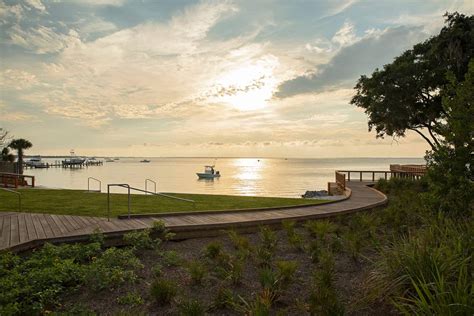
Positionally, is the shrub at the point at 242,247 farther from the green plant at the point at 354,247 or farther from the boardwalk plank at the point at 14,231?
the boardwalk plank at the point at 14,231

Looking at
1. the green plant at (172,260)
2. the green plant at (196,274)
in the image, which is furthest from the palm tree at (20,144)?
the green plant at (196,274)

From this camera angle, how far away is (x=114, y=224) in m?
7.33

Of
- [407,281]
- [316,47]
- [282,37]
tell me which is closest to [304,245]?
[407,281]

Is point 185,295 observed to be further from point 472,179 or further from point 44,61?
point 44,61

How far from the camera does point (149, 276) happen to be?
4973 millimetres

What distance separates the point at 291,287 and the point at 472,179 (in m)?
4.58

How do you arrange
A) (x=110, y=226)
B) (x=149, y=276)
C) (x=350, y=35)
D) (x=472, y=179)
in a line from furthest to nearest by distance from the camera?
1. (x=350, y=35)
2. (x=110, y=226)
3. (x=472, y=179)
4. (x=149, y=276)

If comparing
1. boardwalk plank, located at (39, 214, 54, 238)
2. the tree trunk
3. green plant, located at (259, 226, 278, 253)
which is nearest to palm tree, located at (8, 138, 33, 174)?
the tree trunk

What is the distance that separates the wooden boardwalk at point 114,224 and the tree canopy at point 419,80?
43.7 ft

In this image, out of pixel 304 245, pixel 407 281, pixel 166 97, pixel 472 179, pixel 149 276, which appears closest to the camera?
pixel 407 281

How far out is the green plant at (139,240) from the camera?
610 cm

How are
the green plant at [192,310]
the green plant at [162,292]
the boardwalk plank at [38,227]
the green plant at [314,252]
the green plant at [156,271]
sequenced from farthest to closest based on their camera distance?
the boardwalk plank at [38,227]
the green plant at [314,252]
the green plant at [156,271]
the green plant at [162,292]
the green plant at [192,310]

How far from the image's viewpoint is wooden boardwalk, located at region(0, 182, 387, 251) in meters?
6.04

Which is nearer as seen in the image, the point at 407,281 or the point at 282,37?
the point at 407,281
